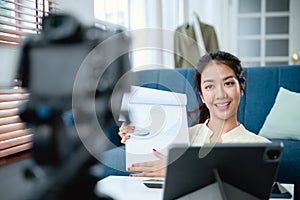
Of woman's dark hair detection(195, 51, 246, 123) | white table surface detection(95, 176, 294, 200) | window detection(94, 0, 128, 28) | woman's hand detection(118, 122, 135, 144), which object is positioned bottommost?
white table surface detection(95, 176, 294, 200)

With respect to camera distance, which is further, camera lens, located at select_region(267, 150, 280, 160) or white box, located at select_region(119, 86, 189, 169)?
white box, located at select_region(119, 86, 189, 169)

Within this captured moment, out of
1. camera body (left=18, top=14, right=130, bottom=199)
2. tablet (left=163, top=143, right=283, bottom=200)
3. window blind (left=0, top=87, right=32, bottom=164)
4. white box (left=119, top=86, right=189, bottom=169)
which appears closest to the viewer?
camera body (left=18, top=14, right=130, bottom=199)

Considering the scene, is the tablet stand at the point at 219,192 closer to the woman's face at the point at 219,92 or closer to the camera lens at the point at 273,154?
the camera lens at the point at 273,154

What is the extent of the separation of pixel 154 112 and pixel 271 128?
1.23 meters

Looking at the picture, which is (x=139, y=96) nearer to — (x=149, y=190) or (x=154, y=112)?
(x=154, y=112)

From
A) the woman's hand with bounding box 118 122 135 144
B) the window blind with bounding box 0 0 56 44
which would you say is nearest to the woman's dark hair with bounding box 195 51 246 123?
the woman's hand with bounding box 118 122 135 144

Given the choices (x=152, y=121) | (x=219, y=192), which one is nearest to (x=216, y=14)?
(x=152, y=121)

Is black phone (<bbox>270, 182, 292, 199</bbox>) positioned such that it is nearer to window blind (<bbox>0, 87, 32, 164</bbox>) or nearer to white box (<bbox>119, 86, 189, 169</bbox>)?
white box (<bbox>119, 86, 189, 169</bbox>)

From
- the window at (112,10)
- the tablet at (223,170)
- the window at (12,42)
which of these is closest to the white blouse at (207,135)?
the tablet at (223,170)

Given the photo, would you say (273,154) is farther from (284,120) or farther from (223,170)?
(284,120)

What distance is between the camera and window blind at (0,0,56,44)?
1139 mm

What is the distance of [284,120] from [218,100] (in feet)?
3.54

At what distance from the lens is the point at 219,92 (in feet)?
3.05

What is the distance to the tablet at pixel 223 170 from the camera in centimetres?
68
